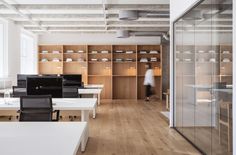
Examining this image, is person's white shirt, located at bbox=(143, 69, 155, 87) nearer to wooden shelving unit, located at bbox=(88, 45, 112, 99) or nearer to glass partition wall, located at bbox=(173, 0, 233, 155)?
wooden shelving unit, located at bbox=(88, 45, 112, 99)

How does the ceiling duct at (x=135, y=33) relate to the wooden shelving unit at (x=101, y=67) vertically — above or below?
above

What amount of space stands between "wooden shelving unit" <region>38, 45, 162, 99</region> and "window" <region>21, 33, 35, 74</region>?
1.74ft

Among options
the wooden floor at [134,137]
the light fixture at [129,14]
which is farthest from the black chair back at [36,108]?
the light fixture at [129,14]

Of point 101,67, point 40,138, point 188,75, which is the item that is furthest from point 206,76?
point 101,67

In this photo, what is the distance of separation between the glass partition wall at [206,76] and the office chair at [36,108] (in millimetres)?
2172

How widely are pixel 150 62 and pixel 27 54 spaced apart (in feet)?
17.9

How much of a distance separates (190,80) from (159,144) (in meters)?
1.26

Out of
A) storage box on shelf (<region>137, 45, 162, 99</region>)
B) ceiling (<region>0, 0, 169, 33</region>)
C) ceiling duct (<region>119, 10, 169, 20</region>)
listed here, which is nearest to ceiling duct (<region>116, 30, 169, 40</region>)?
ceiling (<region>0, 0, 169, 33</region>)

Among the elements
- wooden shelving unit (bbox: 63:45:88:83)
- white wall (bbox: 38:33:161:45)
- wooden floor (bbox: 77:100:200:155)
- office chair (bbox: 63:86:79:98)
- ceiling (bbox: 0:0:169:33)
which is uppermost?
ceiling (bbox: 0:0:169:33)

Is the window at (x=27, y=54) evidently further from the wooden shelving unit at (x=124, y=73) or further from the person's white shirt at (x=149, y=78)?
the person's white shirt at (x=149, y=78)

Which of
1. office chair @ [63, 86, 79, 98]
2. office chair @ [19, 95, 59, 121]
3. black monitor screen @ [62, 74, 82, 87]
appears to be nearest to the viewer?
office chair @ [19, 95, 59, 121]

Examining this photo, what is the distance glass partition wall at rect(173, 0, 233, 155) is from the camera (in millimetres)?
3708

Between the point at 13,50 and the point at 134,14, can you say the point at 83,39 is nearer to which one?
the point at 13,50

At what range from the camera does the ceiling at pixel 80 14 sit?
26.8 ft
